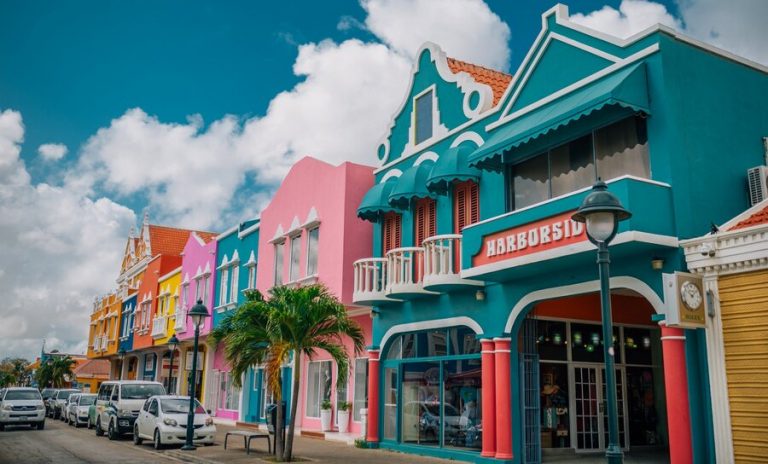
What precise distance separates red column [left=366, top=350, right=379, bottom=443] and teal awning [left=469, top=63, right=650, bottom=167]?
6.84 m

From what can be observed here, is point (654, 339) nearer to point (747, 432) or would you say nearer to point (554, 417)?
point (554, 417)

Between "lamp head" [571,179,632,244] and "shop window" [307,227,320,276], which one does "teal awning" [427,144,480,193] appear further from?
"lamp head" [571,179,632,244]

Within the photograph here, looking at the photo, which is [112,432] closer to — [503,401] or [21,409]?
[21,409]

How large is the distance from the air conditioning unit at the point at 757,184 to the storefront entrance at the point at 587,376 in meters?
4.97

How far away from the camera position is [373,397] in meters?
19.0

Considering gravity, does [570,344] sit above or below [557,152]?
below

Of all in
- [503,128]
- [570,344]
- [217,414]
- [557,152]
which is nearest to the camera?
[557,152]

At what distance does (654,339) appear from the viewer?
18359 mm

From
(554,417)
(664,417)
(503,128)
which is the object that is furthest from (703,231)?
(664,417)

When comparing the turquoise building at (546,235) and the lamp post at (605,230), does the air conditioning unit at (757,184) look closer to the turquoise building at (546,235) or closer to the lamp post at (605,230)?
the turquoise building at (546,235)

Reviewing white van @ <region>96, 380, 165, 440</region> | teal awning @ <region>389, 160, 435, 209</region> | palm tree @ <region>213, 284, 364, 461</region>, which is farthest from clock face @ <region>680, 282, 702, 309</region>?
white van @ <region>96, 380, 165, 440</region>

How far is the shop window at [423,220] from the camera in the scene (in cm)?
1842

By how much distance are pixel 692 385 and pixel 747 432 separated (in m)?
1.01

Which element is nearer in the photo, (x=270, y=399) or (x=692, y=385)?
(x=692, y=385)
